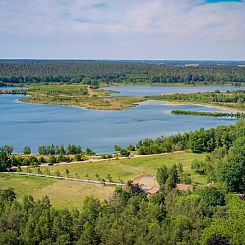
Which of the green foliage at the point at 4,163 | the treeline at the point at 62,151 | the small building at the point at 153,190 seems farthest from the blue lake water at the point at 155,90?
the small building at the point at 153,190

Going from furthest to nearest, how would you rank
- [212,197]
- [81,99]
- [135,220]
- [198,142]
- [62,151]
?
1. [81,99]
2. [62,151]
3. [198,142]
4. [212,197]
5. [135,220]

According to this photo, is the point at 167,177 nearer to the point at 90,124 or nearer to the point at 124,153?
the point at 124,153

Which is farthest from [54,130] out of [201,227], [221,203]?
[201,227]

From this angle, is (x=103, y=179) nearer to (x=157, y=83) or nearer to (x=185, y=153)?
(x=185, y=153)

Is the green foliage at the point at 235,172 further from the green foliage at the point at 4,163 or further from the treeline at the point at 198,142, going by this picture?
the green foliage at the point at 4,163

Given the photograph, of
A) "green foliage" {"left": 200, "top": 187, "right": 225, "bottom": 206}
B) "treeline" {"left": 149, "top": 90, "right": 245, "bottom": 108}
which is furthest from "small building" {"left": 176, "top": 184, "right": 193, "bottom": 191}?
"treeline" {"left": 149, "top": 90, "right": 245, "bottom": 108}

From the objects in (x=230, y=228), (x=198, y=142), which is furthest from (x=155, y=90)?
(x=230, y=228)
